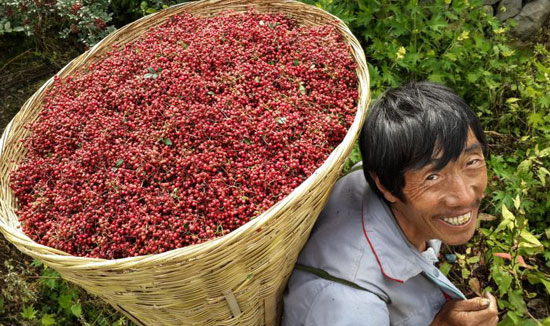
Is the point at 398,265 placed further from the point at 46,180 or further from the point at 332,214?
the point at 46,180

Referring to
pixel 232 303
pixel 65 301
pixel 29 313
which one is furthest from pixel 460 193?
pixel 29 313

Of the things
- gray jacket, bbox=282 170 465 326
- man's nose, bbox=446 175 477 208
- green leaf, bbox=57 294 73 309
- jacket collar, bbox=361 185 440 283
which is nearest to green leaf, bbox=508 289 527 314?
gray jacket, bbox=282 170 465 326

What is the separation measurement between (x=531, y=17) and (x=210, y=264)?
14.3 ft

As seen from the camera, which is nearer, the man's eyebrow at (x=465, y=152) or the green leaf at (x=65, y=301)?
the man's eyebrow at (x=465, y=152)

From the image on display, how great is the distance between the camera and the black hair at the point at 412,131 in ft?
5.58

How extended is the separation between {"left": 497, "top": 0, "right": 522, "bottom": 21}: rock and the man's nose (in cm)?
322

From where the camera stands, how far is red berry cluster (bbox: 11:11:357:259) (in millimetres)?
1527

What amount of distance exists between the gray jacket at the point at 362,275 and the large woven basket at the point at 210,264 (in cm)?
13

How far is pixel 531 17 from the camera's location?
13.9 ft

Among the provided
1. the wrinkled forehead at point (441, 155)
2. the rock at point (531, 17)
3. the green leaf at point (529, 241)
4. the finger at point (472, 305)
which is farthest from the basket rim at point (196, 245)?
the rock at point (531, 17)

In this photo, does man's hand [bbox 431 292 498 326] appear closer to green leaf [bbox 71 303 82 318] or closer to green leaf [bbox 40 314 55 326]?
green leaf [bbox 71 303 82 318]

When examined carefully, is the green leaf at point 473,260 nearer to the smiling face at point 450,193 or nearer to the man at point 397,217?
the man at point 397,217

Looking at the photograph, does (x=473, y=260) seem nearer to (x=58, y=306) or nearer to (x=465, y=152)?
(x=465, y=152)

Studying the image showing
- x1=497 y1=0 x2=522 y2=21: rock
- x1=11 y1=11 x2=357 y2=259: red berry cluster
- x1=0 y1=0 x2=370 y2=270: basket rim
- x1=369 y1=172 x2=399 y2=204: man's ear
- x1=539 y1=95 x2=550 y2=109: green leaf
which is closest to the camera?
x1=0 y1=0 x2=370 y2=270: basket rim
